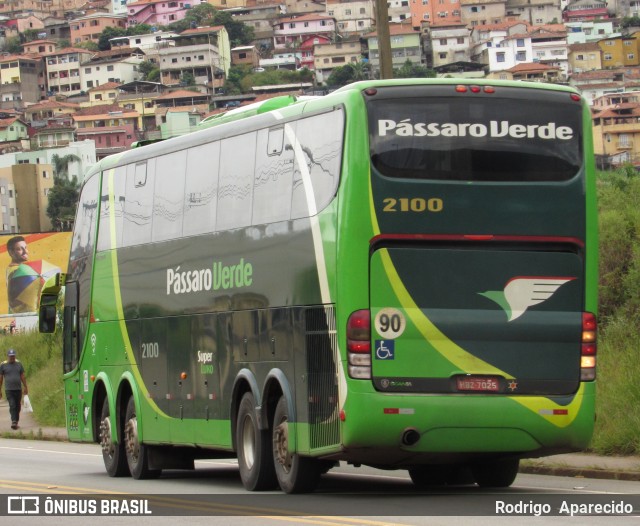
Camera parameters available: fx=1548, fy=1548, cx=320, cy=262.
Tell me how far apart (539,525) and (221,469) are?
1052 cm

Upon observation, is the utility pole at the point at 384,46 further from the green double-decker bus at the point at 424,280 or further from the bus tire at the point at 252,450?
the bus tire at the point at 252,450

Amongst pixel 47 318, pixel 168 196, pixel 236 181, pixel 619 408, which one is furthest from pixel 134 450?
pixel 619 408

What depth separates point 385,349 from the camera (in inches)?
538

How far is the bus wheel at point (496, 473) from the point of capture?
1556 cm

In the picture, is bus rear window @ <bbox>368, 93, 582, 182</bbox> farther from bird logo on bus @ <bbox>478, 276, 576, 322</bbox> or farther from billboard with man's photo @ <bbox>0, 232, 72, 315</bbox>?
billboard with man's photo @ <bbox>0, 232, 72, 315</bbox>

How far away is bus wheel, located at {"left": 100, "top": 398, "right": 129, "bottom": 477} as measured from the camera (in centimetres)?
2003

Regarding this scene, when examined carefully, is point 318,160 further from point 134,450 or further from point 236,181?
point 134,450

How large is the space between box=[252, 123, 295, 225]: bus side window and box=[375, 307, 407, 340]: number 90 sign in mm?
1851

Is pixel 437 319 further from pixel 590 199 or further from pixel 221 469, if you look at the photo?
pixel 221 469

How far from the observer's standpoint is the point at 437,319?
45.2 feet

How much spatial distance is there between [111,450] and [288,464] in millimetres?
Result: 5725

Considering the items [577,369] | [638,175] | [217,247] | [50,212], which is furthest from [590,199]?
[50,212]

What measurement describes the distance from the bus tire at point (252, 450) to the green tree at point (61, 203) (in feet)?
436

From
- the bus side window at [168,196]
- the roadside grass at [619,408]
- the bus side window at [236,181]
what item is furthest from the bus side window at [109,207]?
the roadside grass at [619,408]
